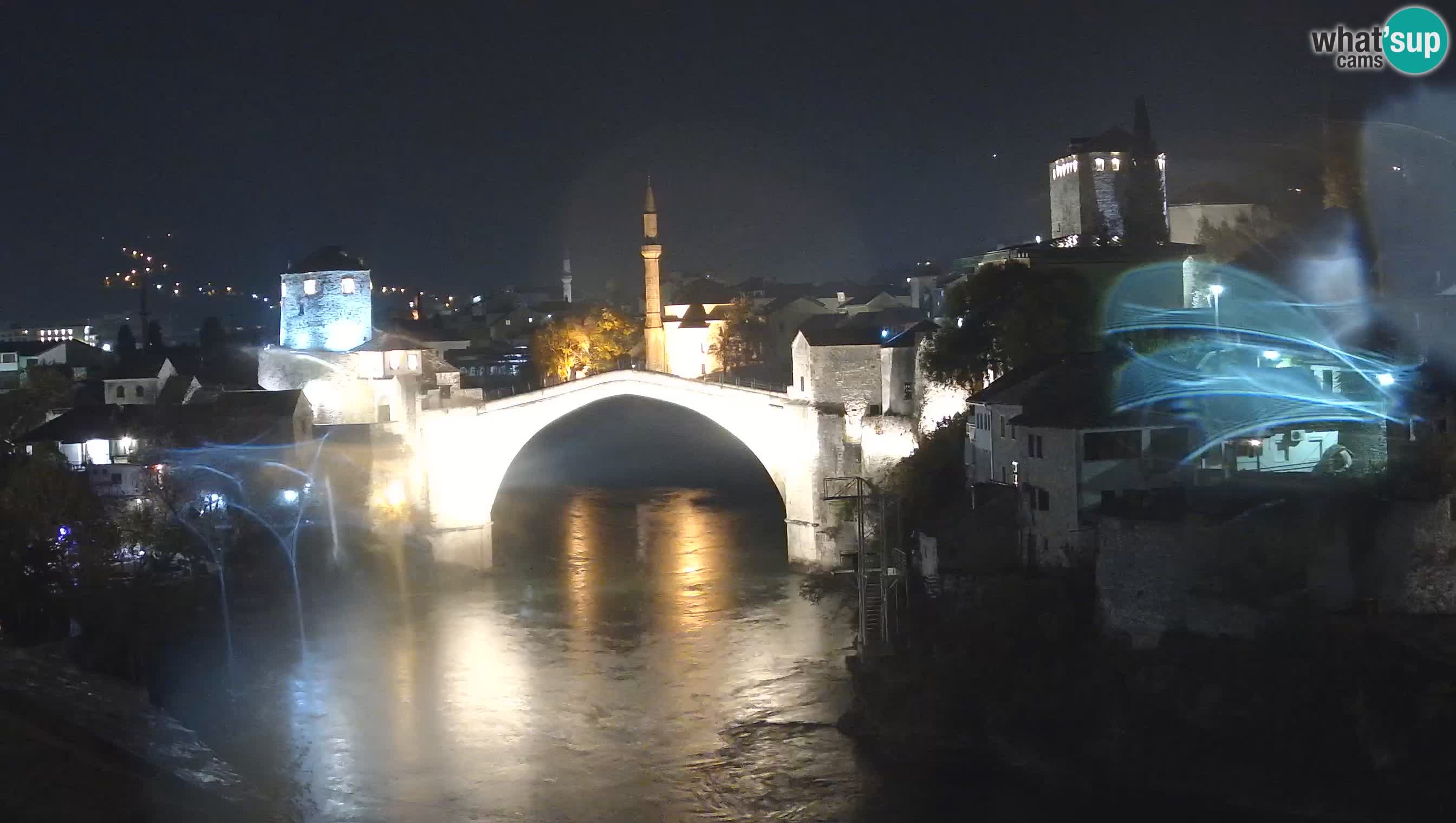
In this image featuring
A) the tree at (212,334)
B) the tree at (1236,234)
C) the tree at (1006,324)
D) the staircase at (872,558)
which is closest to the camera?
the staircase at (872,558)

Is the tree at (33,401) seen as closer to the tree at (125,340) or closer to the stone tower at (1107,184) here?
the tree at (125,340)

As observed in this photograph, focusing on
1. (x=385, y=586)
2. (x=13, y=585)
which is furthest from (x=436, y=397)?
(x=13, y=585)

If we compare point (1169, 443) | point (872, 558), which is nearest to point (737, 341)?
point (872, 558)

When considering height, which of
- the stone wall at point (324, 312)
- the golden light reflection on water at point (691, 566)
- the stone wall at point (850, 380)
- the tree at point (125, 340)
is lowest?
the golden light reflection on water at point (691, 566)

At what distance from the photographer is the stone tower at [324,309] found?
30312 mm

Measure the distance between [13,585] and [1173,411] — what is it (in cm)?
1487

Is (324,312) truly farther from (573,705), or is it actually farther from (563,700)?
(573,705)

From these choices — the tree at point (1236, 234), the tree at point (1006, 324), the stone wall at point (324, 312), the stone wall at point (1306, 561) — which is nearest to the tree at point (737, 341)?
the stone wall at point (324, 312)

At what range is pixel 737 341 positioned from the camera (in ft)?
136

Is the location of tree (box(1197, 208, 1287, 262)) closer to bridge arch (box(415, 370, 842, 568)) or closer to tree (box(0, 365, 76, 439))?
bridge arch (box(415, 370, 842, 568))

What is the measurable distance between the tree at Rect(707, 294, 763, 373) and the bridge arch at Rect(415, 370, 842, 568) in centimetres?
1306

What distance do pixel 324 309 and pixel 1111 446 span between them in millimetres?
18330

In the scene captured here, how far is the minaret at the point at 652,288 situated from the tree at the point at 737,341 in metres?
3.93

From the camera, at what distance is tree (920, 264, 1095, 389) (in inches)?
848
